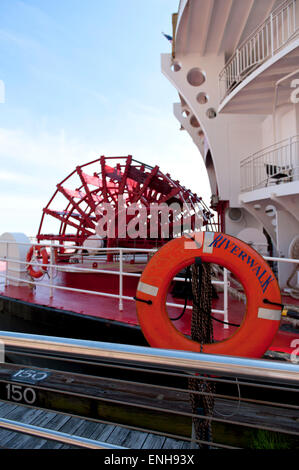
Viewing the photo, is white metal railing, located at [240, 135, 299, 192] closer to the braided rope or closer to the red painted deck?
the red painted deck

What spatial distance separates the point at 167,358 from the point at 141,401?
1.62 meters

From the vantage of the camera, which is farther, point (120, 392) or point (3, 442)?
point (120, 392)

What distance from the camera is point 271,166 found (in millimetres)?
4859

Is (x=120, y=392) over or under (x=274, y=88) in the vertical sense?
under

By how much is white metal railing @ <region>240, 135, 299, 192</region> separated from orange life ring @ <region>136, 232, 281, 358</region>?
3.03 meters

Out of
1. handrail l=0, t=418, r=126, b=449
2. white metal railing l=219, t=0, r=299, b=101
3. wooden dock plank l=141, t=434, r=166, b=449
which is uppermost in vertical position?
white metal railing l=219, t=0, r=299, b=101

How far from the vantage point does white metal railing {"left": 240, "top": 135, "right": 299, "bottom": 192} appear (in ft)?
15.7

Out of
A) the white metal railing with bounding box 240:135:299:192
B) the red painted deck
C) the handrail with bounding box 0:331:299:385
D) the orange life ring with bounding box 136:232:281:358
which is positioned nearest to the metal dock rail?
the handrail with bounding box 0:331:299:385

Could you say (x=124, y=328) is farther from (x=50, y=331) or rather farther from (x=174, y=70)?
(x=174, y=70)

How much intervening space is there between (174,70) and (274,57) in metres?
3.67

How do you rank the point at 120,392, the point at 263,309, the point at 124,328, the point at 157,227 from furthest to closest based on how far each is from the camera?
1. the point at 157,227
2. the point at 124,328
3. the point at 120,392
4. the point at 263,309

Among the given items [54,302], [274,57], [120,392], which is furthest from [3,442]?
[274,57]

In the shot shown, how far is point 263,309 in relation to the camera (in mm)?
1884

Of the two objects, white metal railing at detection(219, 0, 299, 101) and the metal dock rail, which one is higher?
white metal railing at detection(219, 0, 299, 101)
